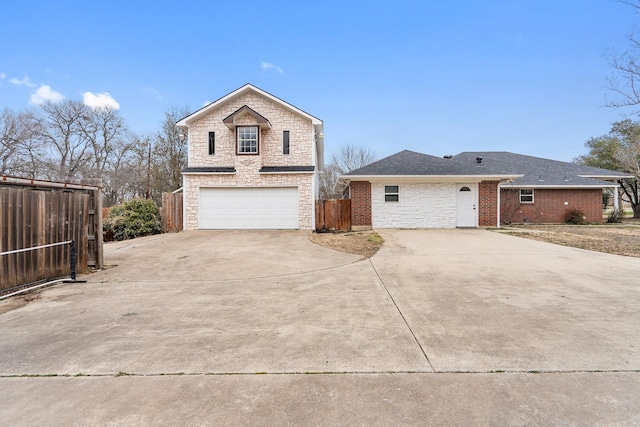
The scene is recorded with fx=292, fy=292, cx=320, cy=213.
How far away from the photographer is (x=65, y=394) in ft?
7.81

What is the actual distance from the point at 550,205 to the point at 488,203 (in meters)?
7.29

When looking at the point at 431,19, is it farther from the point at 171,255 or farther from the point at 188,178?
the point at 171,255

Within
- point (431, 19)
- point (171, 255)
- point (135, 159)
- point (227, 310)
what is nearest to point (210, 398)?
Result: point (227, 310)

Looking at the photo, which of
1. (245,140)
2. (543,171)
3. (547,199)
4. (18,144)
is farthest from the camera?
(18,144)

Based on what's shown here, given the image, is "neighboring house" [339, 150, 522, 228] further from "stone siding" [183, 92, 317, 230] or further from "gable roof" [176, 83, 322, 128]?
"gable roof" [176, 83, 322, 128]

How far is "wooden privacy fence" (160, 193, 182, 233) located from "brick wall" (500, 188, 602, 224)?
2040cm

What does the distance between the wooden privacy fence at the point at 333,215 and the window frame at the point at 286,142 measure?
3.36m

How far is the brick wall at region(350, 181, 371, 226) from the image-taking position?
52.8ft

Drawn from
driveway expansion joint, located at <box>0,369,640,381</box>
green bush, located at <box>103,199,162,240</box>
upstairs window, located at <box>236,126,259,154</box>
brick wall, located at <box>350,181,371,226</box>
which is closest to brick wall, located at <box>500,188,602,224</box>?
brick wall, located at <box>350,181,371,226</box>

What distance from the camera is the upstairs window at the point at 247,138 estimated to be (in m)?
15.7

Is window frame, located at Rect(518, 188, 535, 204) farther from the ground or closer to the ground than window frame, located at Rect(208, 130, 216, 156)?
closer to the ground

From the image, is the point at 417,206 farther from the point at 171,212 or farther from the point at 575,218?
the point at 171,212

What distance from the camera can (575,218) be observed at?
64.4 feet

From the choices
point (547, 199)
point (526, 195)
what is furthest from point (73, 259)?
point (547, 199)
